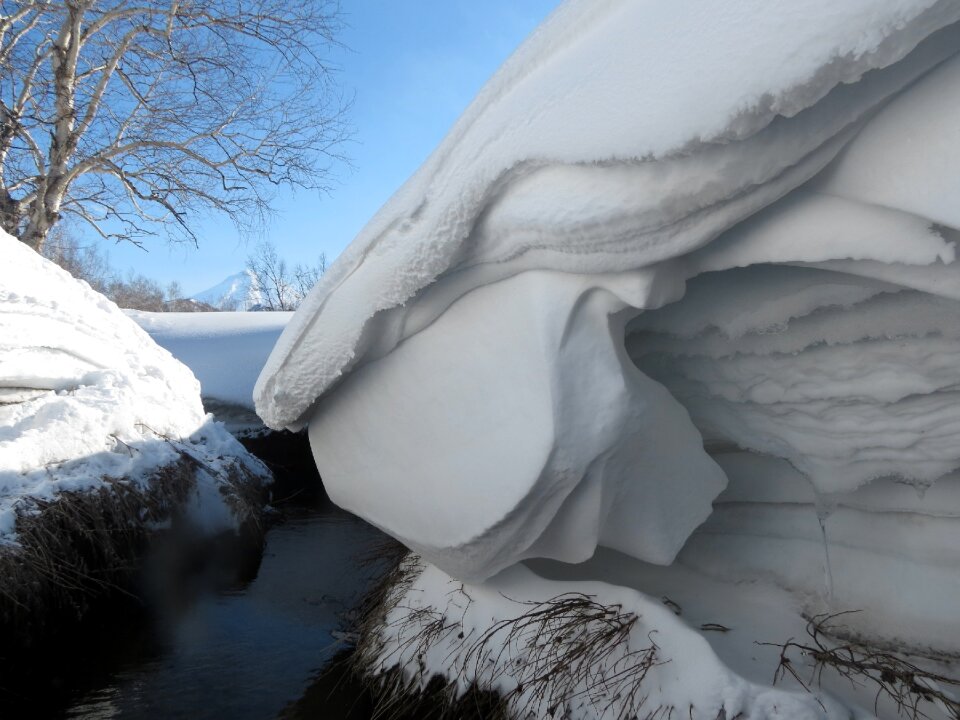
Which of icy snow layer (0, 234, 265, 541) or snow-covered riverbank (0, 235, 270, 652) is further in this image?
icy snow layer (0, 234, 265, 541)

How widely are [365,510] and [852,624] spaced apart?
1462 millimetres

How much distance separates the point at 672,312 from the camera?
191 centimetres

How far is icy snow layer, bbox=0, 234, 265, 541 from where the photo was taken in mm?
3516

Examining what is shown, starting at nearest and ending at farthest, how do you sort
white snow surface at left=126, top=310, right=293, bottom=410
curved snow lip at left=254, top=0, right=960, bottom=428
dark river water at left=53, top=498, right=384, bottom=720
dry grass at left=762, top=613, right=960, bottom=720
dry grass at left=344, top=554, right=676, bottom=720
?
curved snow lip at left=254, top=0, right=960, bottom=428, dry grass at left=762, top=613, right=960, bottom=720, dry grass at left=344, top=554, right=676, bottom=720, dark river water at left=53, top=498, right=384, bottom=720, white snow surface at left=126, top=310, right=293, bottom=410

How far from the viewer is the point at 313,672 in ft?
8.75

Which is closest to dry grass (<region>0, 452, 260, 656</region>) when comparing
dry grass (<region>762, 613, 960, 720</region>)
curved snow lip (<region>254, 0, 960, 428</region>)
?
curved snow lip (<region>254, 0, 960, 428</region>)

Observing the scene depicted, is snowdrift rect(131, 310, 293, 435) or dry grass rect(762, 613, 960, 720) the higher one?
snowdrift rect(131, 310, 293, 435)

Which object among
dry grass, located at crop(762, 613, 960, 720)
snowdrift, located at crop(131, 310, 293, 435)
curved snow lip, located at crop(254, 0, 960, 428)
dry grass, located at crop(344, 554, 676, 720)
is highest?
snowdrift, located at crop(131, 310, 293, 435)

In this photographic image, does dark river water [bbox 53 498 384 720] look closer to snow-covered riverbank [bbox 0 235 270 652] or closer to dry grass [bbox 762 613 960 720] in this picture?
snow-covered riverbank [bbox 0 235 270 652]

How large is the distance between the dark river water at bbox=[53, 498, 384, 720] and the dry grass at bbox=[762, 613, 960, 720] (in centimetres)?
159

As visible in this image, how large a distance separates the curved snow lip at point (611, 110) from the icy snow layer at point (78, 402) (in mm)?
1994

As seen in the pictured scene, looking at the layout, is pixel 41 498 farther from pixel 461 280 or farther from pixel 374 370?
pixel 461 280

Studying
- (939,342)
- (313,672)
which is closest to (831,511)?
(939,342)

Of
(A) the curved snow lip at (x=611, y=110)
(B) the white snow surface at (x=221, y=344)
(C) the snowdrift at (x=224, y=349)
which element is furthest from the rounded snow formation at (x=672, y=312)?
(B) the white snow surface at (x=221, y=344)
